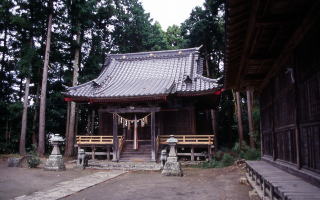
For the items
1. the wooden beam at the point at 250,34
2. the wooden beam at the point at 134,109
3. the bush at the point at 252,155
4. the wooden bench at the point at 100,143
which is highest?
the wooden beam at the point at 250,34

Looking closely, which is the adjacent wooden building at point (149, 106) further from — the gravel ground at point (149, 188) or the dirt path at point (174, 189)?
the dirt path at point (174, 189)

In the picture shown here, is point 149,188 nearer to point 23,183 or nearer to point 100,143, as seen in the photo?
point 23,183

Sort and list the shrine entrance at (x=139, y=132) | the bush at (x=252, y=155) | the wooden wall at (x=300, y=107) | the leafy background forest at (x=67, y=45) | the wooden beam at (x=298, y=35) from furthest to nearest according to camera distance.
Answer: the leafy background forest at (x=67, y=45) → the shrine entrance at (x=139, y=132) → the bush at (x=252, y=155) → the wooden wall at (x=300, y=107) → the wooden beam at (x=298, y=35)

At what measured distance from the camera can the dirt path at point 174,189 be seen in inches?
323

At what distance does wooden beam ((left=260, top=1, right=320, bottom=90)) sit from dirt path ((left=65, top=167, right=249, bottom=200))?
149 inches

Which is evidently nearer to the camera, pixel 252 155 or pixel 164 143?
pixel 252 155

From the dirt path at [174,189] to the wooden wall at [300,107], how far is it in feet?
6.72

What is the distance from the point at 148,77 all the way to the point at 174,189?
44.4 feet

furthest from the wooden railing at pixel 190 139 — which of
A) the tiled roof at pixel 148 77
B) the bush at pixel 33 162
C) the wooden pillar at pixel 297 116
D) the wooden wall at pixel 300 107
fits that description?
the wooden pillar at pixel 297 116

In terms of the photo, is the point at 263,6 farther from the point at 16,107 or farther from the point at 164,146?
the point at 16,107

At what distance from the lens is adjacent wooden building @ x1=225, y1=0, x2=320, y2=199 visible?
4.46m

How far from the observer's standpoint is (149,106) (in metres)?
18.0

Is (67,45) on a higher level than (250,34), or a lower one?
higher

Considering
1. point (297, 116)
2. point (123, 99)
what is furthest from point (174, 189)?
point (123, 99)
